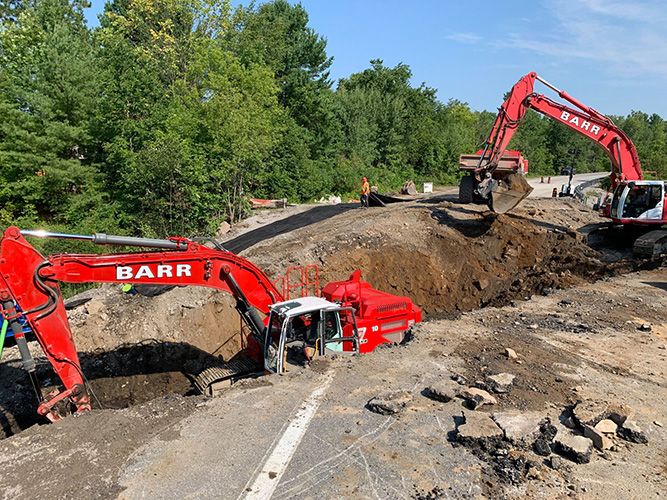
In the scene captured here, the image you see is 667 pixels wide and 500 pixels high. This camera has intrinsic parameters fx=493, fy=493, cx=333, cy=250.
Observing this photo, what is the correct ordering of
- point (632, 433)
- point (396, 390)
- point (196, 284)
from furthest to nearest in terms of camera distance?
1. point (196, 284)
2. point (396, 390)
3. point (632, 433)

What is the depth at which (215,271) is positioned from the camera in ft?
29.8

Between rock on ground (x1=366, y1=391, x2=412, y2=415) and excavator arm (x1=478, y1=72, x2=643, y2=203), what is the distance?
406 inches

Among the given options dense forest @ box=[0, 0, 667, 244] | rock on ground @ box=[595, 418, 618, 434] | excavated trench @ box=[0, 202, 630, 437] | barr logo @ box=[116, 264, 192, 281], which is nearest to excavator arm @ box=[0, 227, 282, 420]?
barr logo @ box=[116, 264, 192, 281]

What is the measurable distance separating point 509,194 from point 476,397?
10.5 m

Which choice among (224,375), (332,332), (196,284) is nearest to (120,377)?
(224,375)

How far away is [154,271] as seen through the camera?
8359 millimetres

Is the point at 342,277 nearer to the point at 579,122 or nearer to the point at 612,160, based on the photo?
the point at 579,122

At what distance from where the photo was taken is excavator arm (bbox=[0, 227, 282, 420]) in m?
7.36

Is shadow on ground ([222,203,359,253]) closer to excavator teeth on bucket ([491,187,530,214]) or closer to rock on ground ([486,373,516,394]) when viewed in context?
excavator teeth on bucket ([491,187,530,214])

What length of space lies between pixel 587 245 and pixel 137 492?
18877 mm

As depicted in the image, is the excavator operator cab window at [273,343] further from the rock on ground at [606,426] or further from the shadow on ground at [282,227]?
the shadow on ground at [282,227]

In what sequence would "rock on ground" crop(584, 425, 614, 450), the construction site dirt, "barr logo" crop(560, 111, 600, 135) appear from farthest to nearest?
1. "barr logo" crop(560, 111, 600, 135)
2. "rock on ground" crop(584, 425, 614, 450)
3. the construction site dirt

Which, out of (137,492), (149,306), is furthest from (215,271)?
(149,306)

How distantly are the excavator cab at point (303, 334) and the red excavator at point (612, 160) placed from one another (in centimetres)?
896
